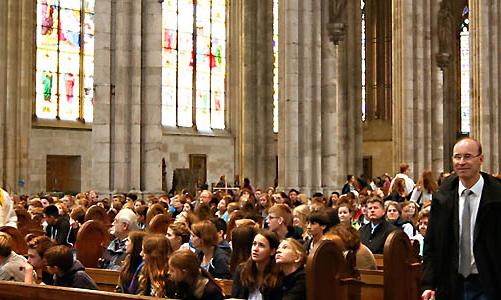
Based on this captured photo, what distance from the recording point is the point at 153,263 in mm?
7301

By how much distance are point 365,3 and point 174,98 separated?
458 inches

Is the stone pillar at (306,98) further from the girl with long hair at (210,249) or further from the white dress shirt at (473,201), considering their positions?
the white dress shirt at (473,201)

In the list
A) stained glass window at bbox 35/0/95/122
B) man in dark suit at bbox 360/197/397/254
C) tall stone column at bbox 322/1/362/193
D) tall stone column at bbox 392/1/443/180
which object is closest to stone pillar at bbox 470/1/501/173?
tall stone column at bbox 392/1/443/180

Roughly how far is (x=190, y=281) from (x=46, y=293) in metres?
1.24

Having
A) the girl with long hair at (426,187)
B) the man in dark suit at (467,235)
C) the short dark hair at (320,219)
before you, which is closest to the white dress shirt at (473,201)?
the man in dark suit at (467,235)

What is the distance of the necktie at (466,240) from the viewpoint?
18.2 ft

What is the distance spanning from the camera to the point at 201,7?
37250 millimetres

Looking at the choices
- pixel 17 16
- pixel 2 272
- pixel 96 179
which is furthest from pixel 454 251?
pixel 17 16

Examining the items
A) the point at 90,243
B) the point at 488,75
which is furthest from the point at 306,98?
the point at 90,243

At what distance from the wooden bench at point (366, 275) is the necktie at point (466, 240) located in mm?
1334

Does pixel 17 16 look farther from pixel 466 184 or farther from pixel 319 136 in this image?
pixel 466 184

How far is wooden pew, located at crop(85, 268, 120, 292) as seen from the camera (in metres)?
9.11

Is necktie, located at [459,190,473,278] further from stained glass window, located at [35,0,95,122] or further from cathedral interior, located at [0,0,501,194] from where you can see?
stained glass window, located at [35,0,95,122]

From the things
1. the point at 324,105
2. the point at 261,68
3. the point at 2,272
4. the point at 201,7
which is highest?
the point at 201,7
